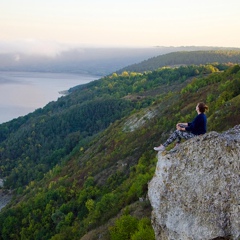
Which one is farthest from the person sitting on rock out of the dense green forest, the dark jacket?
the dense green forest

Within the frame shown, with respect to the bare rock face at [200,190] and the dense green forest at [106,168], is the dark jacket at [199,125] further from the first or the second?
the dense green forest at [106,168]

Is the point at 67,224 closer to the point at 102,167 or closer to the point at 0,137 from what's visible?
the point at 102,167

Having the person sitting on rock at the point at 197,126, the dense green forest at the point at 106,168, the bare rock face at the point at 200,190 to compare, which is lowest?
the dense green forest at the point at 106,168

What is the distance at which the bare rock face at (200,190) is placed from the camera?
9.59 metres

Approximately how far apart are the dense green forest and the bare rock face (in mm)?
3931

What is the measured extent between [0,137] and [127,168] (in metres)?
100

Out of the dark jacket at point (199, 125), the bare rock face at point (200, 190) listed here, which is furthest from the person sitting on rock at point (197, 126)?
the bare rock face at point (200, 190)

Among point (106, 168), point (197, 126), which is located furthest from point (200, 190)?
point (106, 168)

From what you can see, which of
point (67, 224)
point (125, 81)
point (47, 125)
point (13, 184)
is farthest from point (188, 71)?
point (67, 224)

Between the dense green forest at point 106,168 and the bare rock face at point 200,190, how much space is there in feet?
12.9

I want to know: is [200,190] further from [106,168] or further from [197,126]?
[106,168]

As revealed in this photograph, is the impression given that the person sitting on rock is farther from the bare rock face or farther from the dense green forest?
the dense green forest

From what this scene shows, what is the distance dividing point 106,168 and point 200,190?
31.2 m

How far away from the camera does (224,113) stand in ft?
86.2
